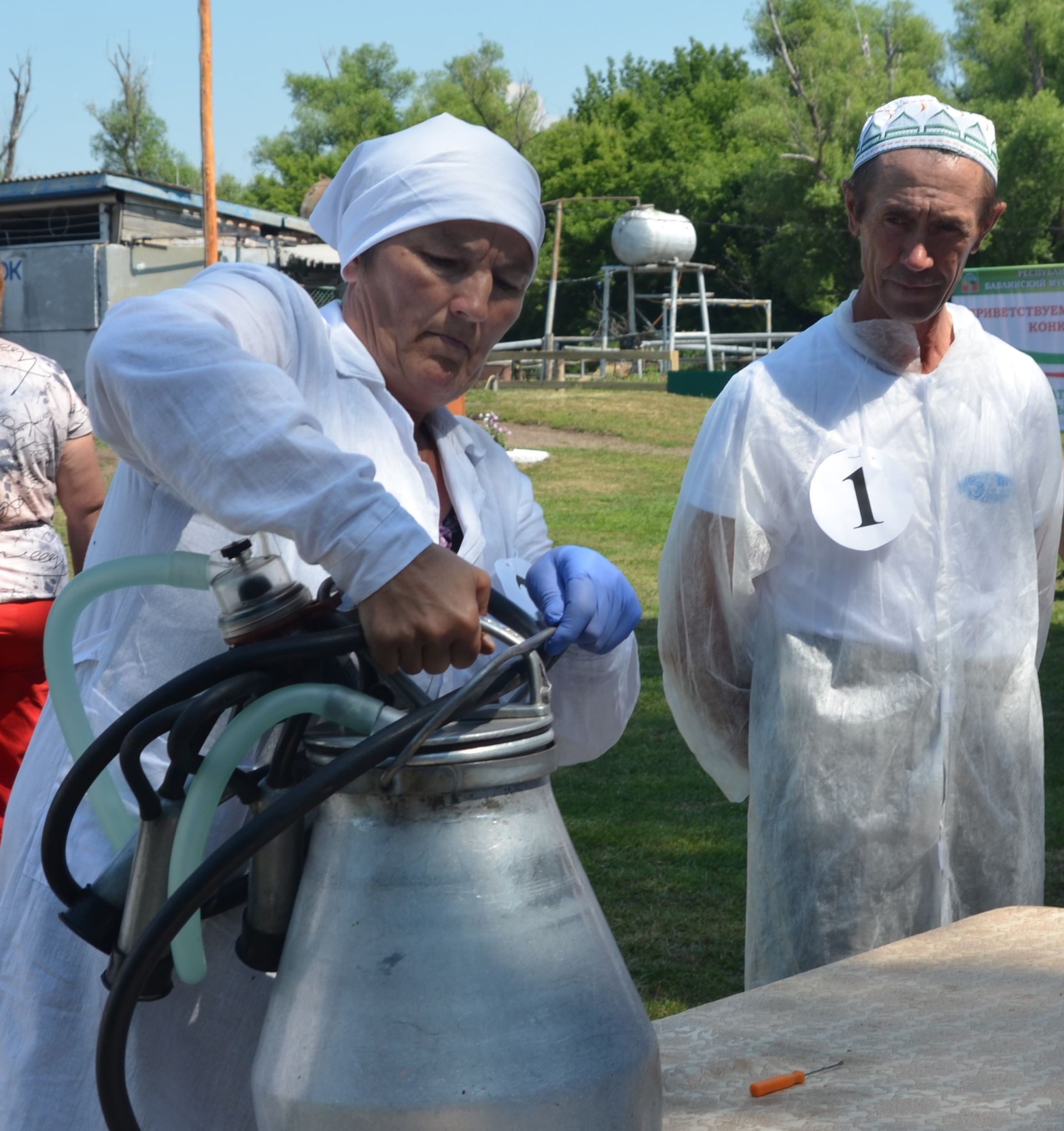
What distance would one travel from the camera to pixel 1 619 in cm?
351

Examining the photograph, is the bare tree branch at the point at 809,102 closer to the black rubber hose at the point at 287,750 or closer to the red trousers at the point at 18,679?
the red trousers at the point at 18,679

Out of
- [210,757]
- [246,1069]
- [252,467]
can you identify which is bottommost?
[246,1069]

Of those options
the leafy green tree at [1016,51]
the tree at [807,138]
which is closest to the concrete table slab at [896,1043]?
the tree at [807,138]

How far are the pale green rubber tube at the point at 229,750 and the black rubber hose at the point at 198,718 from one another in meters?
0.01

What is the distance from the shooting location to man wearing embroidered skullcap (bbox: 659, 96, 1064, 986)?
2.30m

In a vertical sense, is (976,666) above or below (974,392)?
below

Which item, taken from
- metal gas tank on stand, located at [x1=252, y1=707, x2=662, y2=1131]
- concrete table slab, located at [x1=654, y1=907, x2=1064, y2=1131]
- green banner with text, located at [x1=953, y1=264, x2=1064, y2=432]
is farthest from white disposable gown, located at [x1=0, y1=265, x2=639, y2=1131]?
green banner with text, located at [x1=953, y1=264, x2=1064, y2=432]

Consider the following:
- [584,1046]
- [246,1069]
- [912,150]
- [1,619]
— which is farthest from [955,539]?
[1,619]

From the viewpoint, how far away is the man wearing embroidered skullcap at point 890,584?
2.30 metres

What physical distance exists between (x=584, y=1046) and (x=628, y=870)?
381 cm

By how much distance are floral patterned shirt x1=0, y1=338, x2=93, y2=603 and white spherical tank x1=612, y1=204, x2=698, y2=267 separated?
23597 mm

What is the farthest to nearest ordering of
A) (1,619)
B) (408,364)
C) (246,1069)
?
(1,619) → (408,364) → (246,1069)

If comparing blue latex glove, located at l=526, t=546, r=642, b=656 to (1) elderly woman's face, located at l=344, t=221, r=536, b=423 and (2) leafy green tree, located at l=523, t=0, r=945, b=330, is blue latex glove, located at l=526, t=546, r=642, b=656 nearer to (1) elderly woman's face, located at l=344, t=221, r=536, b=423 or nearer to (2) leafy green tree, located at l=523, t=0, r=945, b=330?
(1) elderly woman's face, located at l=344, t=221, r=536, b=423

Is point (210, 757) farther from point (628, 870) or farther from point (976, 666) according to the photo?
point (628, 870)
